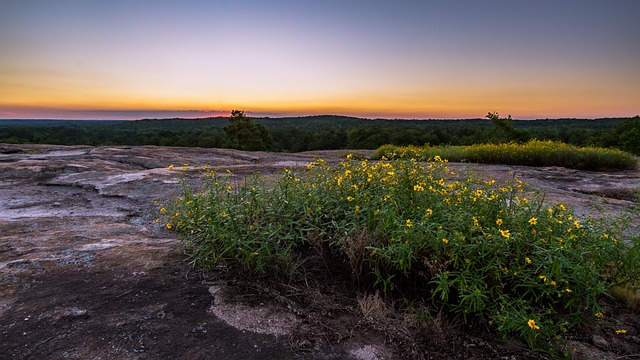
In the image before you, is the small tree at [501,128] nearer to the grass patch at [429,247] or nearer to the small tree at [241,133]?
the grass patch at [429,247]

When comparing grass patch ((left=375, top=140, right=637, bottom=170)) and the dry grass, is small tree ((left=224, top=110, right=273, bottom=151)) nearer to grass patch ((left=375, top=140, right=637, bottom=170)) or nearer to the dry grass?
grass patch ((left=375, top=140, right=637, bottom=170))

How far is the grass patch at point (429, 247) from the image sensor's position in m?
2.18

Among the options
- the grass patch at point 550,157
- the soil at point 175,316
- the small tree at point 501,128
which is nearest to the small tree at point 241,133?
the small tree at point 501,128

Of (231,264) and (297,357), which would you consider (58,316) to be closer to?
(231,264)

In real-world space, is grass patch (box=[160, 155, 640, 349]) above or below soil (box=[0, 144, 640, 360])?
above

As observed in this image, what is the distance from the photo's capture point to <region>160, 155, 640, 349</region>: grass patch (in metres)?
2.18

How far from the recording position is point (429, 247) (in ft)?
8.07

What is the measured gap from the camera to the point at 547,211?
2732mm

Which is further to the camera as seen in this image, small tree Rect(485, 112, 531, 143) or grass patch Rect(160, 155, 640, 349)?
small tree Rect(485, 112, 531, 143)

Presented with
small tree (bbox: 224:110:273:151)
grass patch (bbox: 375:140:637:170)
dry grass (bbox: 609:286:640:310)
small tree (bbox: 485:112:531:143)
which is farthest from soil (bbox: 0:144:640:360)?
small tree (bbox: 224:110:273:151)

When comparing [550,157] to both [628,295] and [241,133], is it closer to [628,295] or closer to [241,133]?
[628,295]

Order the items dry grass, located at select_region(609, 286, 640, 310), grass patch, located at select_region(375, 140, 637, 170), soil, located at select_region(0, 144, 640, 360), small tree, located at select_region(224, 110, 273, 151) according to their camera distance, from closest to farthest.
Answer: soil, located at select_region(0, 144, 640, 360), dry grass, located at select_region(609, 286, 640, 310), grass patch, located at select_region(375, 140, 637, 170), small tree, located at select_region(224, 110, 273, 151)

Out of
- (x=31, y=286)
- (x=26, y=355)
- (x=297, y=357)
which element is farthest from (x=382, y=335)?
(x=31, y=286)

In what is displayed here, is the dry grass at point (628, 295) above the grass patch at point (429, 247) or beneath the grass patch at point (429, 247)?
beneath
